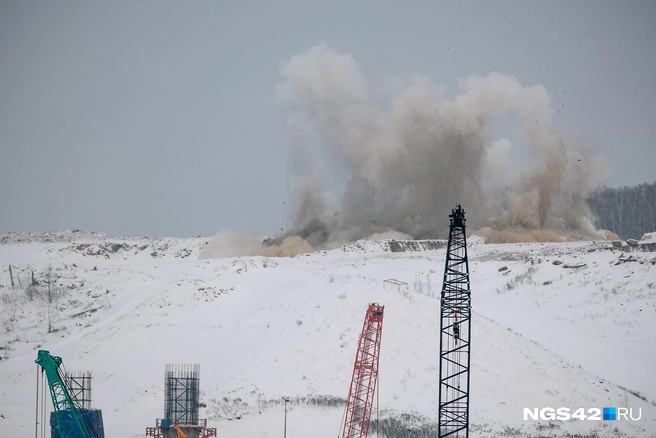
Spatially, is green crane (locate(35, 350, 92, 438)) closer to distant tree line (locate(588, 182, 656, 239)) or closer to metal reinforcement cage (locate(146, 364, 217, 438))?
metal reinforcement cage (locate(146, 364, 217, 438))

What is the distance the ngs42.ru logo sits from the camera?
45625 mm

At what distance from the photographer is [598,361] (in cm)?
5447

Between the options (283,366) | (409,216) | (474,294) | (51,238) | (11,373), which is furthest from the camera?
(51,238)

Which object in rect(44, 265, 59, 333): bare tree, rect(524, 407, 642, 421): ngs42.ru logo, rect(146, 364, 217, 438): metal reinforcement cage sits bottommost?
rect(524, 407, 642, 421): ngs42.ru logo

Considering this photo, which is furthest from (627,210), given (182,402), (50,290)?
(182,402)

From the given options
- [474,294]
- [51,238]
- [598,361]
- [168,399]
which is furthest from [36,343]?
[51,238]

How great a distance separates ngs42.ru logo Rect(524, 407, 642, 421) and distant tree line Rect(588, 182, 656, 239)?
345 feet

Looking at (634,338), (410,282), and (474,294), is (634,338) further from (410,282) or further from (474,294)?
(410,282)

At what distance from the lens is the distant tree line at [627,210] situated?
149500mm

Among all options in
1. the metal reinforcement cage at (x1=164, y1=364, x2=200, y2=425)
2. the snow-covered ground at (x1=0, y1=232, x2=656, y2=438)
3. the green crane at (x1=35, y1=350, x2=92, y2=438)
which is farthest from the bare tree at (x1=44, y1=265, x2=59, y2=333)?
the metal reinforcement cage at (x1=164, y1=364, x2=200, y2=425)

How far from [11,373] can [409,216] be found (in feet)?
185

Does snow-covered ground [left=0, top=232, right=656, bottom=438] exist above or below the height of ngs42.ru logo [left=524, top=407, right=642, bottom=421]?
above

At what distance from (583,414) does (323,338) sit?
16.8 meters

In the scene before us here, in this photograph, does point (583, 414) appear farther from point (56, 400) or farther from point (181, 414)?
point (56, 400)
